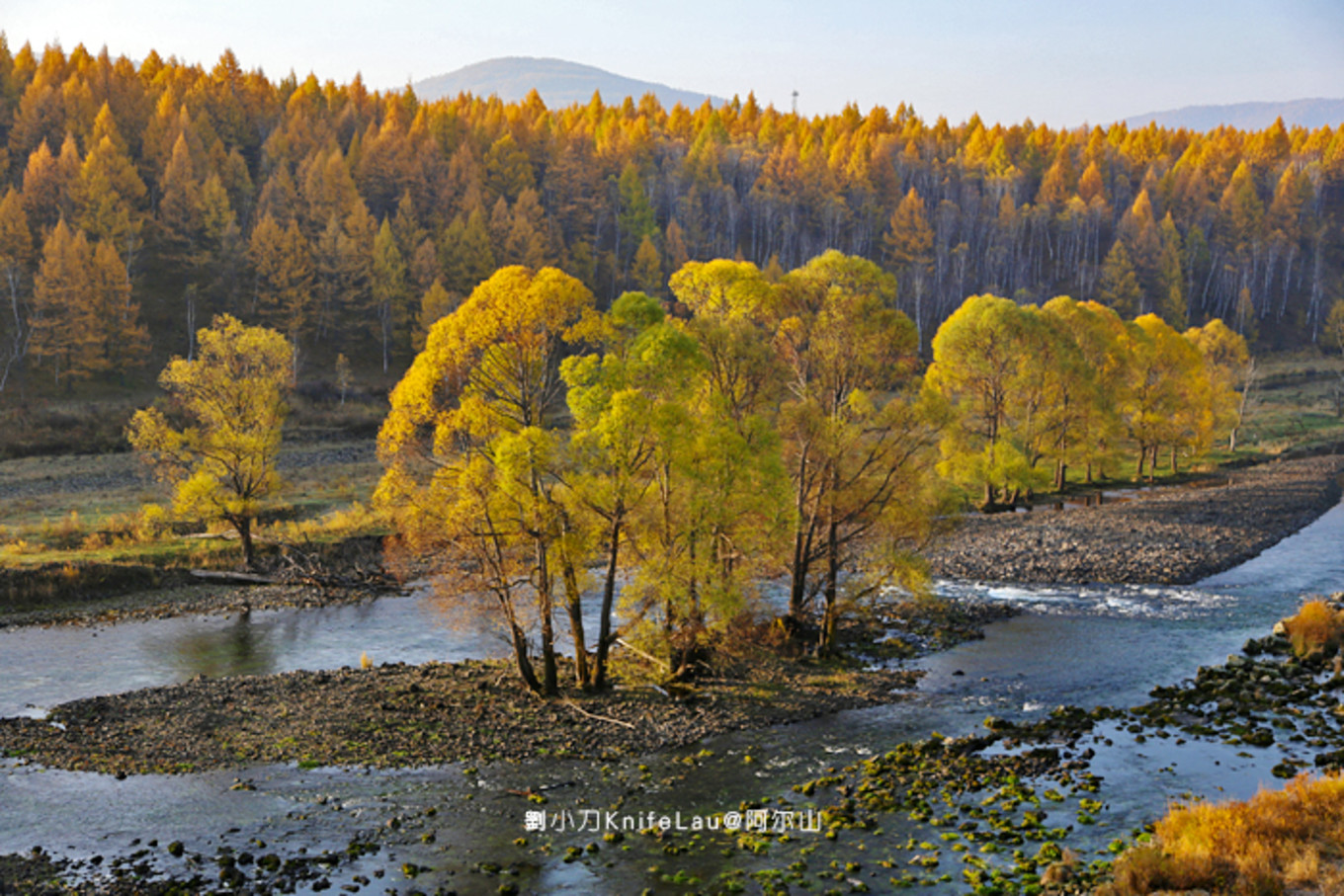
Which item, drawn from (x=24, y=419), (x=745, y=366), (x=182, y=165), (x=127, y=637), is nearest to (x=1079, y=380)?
(x=745, y=366)

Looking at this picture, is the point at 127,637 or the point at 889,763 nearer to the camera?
the point at 889,763

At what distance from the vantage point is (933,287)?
138250mm

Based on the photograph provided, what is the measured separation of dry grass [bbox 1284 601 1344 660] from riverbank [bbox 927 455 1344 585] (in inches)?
400

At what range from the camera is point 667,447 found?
24.8 m

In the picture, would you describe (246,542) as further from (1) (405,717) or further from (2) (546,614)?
(2) (546,614)

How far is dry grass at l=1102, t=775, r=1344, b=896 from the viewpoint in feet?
50.1

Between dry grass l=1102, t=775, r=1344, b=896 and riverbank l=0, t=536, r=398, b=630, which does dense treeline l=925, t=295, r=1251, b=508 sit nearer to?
riverbank l=0, t=536, r=398, b=630

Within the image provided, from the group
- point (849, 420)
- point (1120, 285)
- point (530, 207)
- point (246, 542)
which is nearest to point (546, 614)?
point (849, 420)

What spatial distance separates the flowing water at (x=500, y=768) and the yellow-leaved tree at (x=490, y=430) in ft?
13.1

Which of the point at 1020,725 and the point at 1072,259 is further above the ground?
the point at 1072,259

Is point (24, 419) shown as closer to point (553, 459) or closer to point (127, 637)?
point (127, 637)

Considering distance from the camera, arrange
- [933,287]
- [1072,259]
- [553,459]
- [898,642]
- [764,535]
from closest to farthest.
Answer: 1. [553,459]
2. [764,535]
3. [898,642]
4. [933,287]
5. [1072,259]

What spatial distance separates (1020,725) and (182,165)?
346 feet

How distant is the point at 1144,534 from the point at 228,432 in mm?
48795
